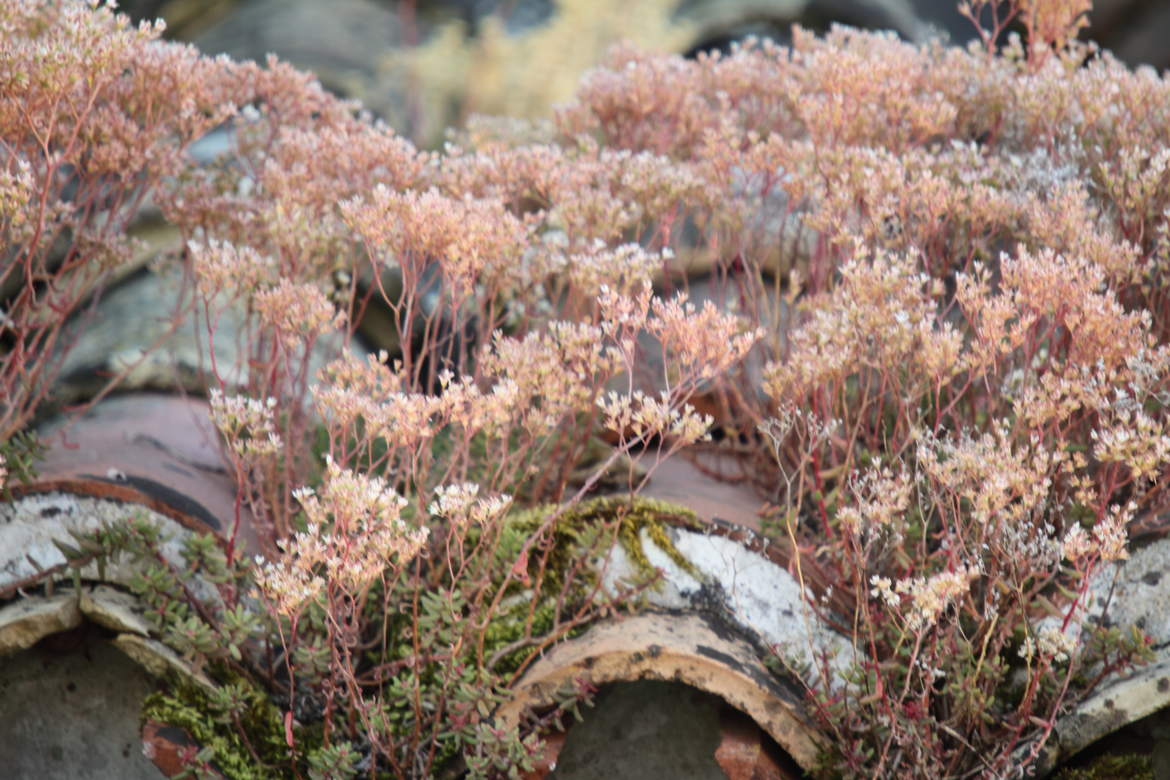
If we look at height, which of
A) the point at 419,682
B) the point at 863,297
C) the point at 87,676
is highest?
the point at 863,297

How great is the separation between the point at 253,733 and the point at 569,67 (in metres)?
6.54

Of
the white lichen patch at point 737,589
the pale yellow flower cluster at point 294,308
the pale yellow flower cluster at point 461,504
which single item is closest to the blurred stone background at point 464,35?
the pale yellow flower cluster at point 294,308

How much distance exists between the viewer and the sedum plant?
2617mm

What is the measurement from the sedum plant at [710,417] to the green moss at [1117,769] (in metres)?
0.17

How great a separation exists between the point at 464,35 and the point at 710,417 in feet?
23.1

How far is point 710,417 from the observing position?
8.46 feet

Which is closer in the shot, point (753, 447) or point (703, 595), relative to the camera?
point (703, 595)

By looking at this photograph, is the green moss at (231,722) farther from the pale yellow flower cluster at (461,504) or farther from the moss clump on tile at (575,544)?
the pale yellow flower cluster at (461,504)

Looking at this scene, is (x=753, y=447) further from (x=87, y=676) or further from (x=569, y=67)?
(x=569, y=67)

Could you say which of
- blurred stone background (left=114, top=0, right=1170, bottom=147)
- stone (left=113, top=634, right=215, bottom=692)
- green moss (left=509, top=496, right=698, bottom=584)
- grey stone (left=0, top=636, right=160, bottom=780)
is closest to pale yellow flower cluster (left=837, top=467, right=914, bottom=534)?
green moss (left=509, top=496, right=698, bottom=584)

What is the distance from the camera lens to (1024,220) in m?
3.43

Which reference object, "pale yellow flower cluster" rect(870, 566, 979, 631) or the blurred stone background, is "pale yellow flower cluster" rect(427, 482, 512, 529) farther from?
the blurred stone background

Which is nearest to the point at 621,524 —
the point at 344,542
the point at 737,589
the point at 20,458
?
the point at 737,589

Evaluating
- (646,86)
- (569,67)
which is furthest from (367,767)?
(569,67)
